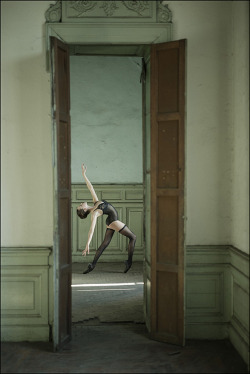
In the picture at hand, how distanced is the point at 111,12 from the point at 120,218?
4.64m

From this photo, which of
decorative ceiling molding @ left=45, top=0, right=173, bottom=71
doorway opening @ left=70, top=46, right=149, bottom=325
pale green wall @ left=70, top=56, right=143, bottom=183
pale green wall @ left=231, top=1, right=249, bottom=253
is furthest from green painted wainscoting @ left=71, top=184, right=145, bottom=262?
decorative ceiling molding @ left=45, top=0, right=173, bottom=71

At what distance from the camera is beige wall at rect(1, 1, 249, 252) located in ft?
14.6

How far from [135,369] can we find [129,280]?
324 centimetres

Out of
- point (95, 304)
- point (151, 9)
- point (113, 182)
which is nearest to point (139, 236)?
point (113, 182)

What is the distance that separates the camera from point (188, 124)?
179 inches

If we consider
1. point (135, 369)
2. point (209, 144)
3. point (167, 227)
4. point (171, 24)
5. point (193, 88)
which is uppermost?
point (171, 24)

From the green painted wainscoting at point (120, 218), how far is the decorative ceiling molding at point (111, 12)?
4.37 m

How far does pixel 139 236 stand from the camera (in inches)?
338

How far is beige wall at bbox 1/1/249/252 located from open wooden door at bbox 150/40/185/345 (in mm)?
236

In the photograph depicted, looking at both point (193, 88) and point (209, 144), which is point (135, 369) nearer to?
point (209, 144)

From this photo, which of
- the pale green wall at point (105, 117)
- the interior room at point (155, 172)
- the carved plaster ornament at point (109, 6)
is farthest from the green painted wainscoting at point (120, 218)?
the carved plaster ornament at point (109, 6)

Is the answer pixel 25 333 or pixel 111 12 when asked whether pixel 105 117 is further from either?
pixel 25 333

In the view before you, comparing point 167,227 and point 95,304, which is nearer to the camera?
point 167,227

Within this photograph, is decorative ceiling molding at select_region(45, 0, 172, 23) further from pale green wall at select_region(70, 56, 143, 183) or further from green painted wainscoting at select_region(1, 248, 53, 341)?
pale green wall at select_region(70, 56, 143, 183)
